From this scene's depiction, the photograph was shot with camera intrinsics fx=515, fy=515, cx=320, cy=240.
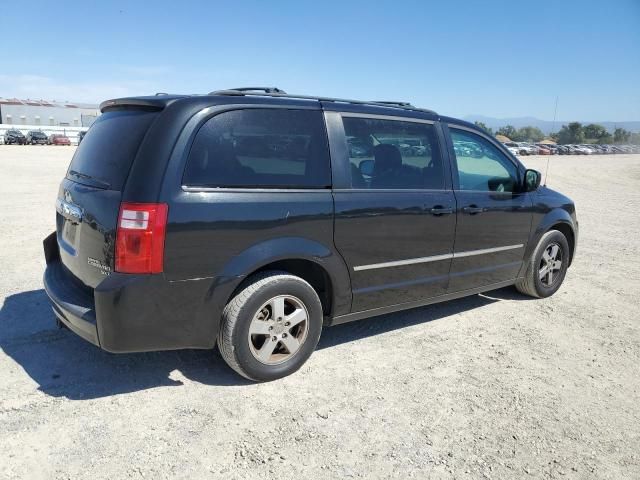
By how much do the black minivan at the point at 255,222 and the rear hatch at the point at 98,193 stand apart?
0.04 ft

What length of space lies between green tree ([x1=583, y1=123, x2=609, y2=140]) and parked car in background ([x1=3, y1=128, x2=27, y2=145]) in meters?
111

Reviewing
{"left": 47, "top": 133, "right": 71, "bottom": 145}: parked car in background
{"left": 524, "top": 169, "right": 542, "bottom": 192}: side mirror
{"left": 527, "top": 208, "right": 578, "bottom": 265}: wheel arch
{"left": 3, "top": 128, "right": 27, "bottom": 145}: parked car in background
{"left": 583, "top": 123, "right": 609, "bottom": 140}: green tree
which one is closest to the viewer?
{"left": 524, "top": 169, "right": 542, "bottom": 192}: side mirror

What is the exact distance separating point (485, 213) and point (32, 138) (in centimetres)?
5300

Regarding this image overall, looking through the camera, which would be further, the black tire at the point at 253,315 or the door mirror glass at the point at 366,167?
the door mirror glass at the point at 366,167

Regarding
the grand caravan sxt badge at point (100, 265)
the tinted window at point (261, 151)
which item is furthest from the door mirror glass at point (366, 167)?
the grand caravan sxt badge at point (100, 265)

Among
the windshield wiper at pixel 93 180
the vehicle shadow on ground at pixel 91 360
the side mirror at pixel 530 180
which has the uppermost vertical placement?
the side mirror at pixel 530 180

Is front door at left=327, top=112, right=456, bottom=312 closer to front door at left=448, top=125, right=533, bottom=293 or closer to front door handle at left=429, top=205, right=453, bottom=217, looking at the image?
front door handle at left=429, top=205, right=453, bottom=217

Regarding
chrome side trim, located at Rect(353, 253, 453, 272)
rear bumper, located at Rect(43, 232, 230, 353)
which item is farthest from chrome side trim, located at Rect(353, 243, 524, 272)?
rear bumper, located at Rect(43, 232, 230, 353)

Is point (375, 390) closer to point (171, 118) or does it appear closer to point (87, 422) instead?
point (87, 422)

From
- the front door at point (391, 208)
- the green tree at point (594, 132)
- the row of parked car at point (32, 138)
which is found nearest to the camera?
the front door at point (391, 208)

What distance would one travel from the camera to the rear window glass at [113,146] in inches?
122

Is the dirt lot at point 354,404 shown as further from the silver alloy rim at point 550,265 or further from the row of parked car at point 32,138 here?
the row of parked car at point 32,138

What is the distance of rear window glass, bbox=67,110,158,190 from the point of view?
310 cm

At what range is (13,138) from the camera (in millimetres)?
46625
